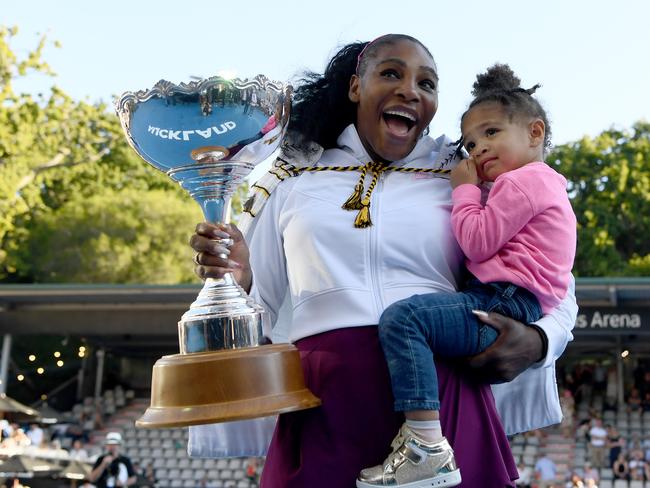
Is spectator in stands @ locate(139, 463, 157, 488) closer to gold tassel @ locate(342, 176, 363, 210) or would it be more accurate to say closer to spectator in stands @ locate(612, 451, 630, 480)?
spectator in stands @ locate(612, 451, 630, 480)

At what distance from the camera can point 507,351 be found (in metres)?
2.30

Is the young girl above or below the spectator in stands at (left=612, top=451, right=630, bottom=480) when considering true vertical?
above

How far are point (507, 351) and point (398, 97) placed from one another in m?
0.69

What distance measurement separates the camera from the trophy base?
2139 millimetres

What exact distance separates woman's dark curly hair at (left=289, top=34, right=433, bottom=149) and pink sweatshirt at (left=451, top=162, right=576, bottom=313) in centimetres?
52

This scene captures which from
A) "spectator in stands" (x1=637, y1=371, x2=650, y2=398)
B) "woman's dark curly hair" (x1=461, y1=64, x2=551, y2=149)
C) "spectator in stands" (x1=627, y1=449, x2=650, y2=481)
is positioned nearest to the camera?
"woman's dark curly hair" (x1=461, y1=64, x2=551, y2=149)

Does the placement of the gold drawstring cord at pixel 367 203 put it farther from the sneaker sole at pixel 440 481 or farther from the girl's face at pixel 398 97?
the sneaker sole at pixel 440 481

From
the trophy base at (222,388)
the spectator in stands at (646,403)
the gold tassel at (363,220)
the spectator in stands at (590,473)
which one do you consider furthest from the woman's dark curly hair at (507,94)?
the spectator in stands at (646,403)

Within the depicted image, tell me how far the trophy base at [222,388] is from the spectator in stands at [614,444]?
613 inches

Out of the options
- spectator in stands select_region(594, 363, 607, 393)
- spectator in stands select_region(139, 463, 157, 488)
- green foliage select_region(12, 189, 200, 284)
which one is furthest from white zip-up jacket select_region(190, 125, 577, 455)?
green foliage select_region(12, 189, 200, 284)

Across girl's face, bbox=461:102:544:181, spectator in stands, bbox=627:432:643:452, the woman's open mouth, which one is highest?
the woman's open mouth

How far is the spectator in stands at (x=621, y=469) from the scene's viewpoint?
54.0 feet

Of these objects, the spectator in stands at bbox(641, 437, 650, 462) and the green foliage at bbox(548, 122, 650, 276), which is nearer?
the spectator in stands at bbox(641, 437, 650, 462)

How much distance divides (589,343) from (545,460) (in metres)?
6.21
